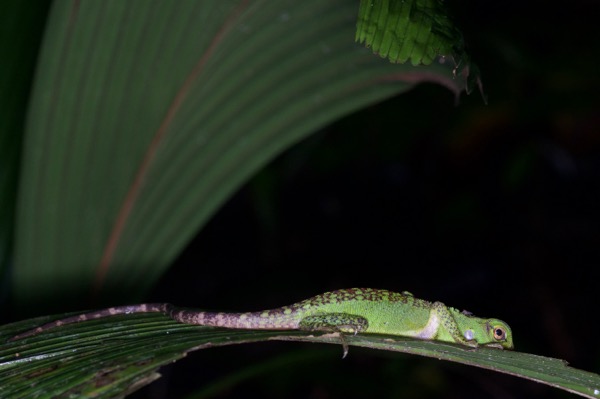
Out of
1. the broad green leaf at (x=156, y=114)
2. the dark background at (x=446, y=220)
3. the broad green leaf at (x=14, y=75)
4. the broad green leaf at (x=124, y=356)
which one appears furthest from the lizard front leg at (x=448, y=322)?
the dark background at (x=446, y=220)

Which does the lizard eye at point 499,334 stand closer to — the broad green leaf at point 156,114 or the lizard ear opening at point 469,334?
the lizard ear opening at point 469,334

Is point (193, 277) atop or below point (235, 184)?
atop

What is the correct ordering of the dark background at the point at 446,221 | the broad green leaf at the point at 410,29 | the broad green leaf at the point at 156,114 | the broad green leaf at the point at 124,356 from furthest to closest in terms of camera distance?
the dark background at the point at 446,221
the broad green leaf at the point at 156,114
the broad green leaf at the point at 410,29
the broad green leaf at the point at 124,356

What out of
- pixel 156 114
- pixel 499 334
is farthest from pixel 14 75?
Answer: pixel 499 334

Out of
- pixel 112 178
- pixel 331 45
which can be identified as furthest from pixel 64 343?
pixel 331 45

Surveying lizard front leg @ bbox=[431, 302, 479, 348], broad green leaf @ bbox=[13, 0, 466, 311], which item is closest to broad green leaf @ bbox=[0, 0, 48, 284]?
broad green leaf @ bbox=[13, 0, 466, 311]

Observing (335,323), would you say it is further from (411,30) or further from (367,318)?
(411,30)

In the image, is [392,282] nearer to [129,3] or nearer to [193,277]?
[193,277]
